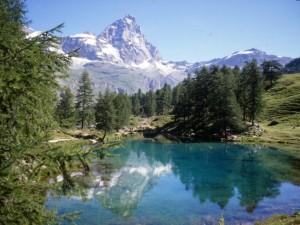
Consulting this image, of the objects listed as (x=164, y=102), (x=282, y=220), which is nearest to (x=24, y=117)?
(x=282, y=220)

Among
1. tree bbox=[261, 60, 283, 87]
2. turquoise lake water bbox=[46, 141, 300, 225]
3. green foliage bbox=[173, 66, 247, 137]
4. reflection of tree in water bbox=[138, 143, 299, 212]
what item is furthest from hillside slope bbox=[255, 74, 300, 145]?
turquoise lake water bbox=[46, 141, 300, 225]

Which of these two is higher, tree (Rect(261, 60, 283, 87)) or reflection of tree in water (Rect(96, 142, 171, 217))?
tree (Rect(261, 60, 283, 87))

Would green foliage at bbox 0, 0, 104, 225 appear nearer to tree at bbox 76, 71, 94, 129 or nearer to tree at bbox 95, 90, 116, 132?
tree at bbox 95, 90, 116, 132

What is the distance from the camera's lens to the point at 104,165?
58.4 meters

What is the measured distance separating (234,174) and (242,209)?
1928cm

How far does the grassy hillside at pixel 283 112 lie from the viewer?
9425 cm

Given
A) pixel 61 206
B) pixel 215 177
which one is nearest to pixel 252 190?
pixel 215 177

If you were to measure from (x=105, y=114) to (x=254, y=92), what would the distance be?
4637 centimetres

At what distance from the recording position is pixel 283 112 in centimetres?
12500

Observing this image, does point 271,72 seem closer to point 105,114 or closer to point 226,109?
point 226,109

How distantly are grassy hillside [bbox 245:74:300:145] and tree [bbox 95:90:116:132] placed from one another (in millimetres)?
40174

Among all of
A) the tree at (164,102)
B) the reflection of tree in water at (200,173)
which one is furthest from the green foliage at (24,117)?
the tree at (164,102)

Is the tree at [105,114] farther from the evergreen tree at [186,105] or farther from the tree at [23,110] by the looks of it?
the tree at [23,110]

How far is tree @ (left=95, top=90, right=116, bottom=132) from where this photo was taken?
93.8 metres
